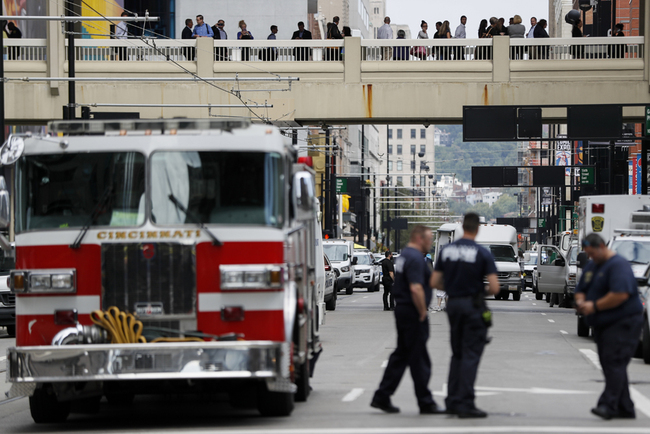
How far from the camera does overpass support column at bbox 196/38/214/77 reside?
3175 cm

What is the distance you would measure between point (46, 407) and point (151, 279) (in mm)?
1927

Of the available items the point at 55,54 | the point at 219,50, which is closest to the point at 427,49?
the point at 219,50

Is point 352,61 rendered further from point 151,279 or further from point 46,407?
point 151,279

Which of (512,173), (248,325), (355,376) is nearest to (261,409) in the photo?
(248,325)

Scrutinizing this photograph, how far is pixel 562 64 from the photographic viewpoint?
3181 cm

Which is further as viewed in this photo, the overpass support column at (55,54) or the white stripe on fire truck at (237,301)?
the overpass support column at (55,54)

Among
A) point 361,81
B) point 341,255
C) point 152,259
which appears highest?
point 361,81

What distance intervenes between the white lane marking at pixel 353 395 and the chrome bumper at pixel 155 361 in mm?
2564

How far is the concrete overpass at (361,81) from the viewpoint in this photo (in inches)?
1247

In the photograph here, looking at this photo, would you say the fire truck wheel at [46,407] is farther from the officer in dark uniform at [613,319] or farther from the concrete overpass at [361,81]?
the concrete overpass at [361,81]

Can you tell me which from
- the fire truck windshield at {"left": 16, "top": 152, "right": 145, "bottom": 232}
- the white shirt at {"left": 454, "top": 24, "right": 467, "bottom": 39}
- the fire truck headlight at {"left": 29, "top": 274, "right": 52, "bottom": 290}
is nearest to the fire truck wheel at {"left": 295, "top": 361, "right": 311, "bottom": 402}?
the fire truck windshield at {"left": 16, "top": 152, "right": 145, "bottom": 232}

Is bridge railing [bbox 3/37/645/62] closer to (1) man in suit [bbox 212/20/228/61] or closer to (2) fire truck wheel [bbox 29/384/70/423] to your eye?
(1) man in suit [bbox 212/20/228/61]

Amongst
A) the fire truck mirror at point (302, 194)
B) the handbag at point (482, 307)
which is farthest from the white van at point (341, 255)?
the handbag at point (482, 307)

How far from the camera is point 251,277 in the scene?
10086mm
